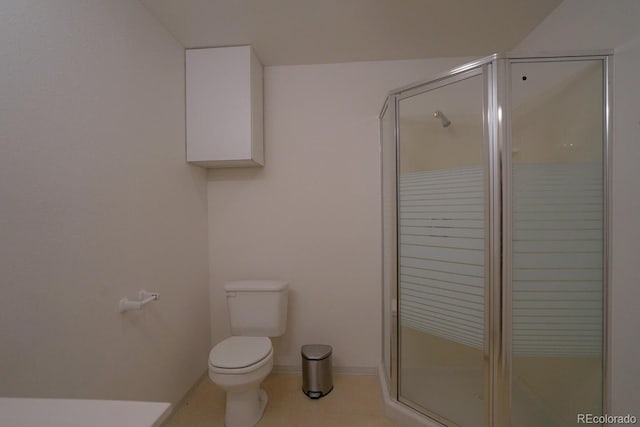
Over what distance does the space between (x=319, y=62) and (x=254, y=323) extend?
6.36 ft

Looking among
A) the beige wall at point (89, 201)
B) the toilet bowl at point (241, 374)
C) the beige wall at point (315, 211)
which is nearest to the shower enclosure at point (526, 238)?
the beige wall at point (315, 211)

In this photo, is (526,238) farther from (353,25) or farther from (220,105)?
(220,105)

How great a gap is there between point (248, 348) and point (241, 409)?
31cm

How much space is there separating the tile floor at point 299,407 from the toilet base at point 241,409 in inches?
2.8

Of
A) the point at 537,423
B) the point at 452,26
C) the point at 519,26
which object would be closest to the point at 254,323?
the point at 537,423

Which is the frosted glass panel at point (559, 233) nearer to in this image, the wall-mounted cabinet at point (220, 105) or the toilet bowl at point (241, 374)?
the toilet bowl at point (241, 374)

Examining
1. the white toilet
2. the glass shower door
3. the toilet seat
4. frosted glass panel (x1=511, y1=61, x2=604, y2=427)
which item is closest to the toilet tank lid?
the white toilet

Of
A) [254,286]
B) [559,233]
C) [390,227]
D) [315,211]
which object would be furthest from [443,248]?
[254,286]

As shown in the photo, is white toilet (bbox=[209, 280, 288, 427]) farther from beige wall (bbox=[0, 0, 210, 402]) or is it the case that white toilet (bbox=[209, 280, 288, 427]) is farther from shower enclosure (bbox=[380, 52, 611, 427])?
shower enclosure (bbox=[380, 52, 611, 427])

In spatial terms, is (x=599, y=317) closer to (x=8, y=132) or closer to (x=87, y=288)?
(x=87, y=288)

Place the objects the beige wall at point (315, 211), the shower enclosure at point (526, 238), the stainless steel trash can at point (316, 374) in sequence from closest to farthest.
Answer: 1. the shower enclosure at point (526, 238)
2. the stainless steel trash can at point (316, 374)
3. the beige wall at point (315, 211)

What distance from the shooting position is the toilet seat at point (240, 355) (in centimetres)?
129

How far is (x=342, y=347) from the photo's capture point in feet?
6.22

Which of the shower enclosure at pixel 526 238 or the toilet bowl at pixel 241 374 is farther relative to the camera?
the toilet bowl at pixel 241 374
